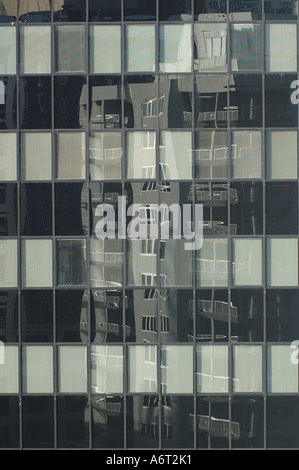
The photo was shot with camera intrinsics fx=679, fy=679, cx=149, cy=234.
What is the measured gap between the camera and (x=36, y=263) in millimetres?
19266

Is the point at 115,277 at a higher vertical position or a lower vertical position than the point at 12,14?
lower

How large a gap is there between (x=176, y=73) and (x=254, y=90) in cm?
224

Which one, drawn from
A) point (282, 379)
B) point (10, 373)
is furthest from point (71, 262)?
point (282, 379)

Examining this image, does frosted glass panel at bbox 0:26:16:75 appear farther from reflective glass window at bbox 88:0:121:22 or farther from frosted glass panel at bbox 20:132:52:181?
reflective glass window at bbox 88:0:121:22

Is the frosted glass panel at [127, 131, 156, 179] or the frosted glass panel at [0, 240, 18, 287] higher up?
the frosted glass panel at [127, 131, 156, 179]

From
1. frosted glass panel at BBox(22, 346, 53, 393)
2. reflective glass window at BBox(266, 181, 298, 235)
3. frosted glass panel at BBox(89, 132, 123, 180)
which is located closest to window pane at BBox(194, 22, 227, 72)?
frosted glass panel at BBox(89, 132, 123, 180)

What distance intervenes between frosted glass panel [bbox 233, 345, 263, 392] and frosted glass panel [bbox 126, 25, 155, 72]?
28.1 ft

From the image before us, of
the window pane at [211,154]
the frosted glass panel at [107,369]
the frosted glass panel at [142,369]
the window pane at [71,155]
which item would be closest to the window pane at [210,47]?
the window pane at [211,154]

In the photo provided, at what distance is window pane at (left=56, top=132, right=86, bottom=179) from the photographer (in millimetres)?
19188

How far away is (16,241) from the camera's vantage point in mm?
19219

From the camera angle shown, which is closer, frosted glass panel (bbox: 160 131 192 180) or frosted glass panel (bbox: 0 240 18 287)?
frosted glass panel (bbox: 160 131 192 180)
